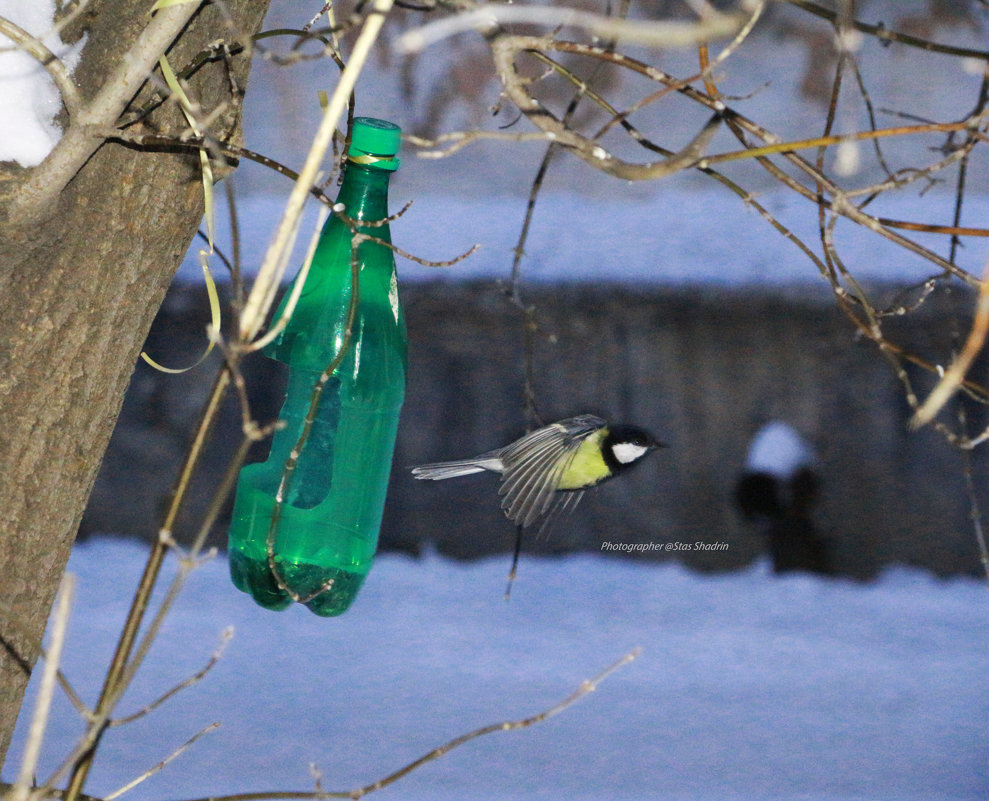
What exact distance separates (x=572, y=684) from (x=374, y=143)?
3.96ft

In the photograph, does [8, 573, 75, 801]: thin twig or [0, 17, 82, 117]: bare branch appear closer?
[8, 573, 75, 801]: thin twig

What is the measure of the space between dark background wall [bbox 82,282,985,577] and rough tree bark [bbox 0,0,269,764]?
113 cm

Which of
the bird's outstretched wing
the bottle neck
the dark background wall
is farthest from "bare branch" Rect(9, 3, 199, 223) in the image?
the dark background wall

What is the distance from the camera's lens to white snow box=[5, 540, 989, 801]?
1.31 metres

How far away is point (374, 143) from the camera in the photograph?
1.21 ft

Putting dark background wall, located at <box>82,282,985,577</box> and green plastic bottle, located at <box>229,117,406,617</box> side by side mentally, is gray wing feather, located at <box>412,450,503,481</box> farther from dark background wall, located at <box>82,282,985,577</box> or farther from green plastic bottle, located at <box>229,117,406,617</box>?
dark background wall, located at <box>82,282,985,577</box>

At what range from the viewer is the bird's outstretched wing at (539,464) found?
1.34 ft

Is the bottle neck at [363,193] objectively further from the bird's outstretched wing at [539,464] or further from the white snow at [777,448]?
the white snow at [777,448]

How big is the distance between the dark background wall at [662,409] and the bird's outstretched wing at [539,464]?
1.11m

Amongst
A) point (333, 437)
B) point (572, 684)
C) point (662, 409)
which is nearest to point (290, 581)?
point (333, 437)

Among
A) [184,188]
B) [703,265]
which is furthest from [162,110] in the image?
[703,265]

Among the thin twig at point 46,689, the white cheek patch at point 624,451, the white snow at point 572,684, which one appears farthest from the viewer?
the white snow at point 572,684

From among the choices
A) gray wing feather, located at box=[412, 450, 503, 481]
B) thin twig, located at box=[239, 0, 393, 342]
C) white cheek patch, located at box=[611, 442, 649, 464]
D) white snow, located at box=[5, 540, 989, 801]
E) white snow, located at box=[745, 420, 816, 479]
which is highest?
white snow, located at box=[745, 420, 816, 479]

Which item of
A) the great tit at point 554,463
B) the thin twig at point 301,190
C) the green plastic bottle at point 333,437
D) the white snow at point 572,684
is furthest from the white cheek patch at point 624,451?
the white snow at point 572,684
